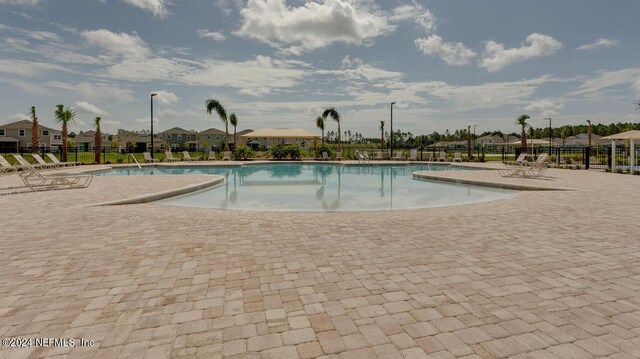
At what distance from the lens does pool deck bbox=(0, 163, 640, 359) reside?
2.29 m

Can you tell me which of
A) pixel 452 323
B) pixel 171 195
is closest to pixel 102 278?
pixel 452 323

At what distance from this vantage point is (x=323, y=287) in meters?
3.21

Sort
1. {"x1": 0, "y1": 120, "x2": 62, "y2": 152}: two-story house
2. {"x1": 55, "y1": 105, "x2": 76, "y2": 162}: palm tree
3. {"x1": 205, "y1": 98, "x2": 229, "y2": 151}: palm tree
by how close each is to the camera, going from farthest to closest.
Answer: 1. {"x1": 0, "y1": 120, "x2": 62, "y2": 152}: two-story house
2. {"x1": 205, "y1": 98, "x2": 229, "y2": 151}: palm tree
3. {"x1": 55, "y1": 105, "x2": 76, "y2": 162}: palm tree

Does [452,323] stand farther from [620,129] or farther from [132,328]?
[620,129]

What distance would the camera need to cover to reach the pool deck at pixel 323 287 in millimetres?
2285

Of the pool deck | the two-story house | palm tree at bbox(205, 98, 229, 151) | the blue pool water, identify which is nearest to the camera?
the pool deck

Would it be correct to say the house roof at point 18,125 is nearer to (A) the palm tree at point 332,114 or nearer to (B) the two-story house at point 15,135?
(B) the two-story house at point 15,135

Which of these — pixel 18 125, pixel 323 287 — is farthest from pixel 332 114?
pixel 18 125

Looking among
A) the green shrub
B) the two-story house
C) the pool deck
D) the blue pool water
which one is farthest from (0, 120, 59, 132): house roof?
the pool deck

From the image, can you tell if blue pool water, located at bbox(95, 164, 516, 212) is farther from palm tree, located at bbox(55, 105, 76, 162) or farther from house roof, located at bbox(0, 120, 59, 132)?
house roof, located at bbox(0, 120, 59, 132)

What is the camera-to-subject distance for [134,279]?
11.1 ft

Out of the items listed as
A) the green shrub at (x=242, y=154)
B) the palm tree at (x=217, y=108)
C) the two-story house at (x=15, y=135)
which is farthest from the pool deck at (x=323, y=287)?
the two-story house at (x=15, y=135)

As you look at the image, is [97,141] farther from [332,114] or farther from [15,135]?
[15,135]

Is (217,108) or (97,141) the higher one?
(217,108)
